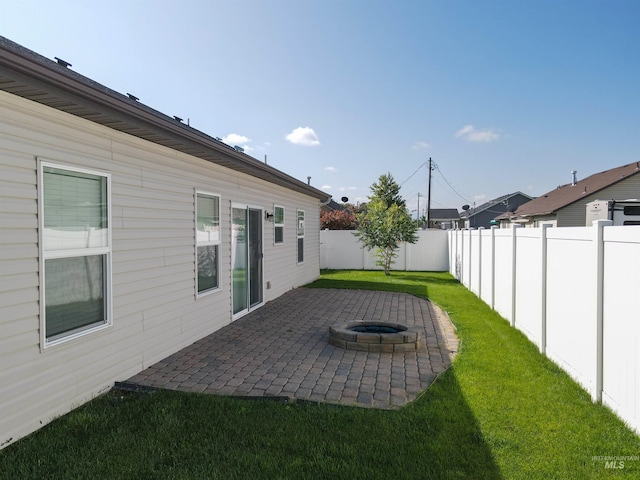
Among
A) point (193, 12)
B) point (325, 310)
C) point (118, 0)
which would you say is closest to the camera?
Answer: point (118, 0)

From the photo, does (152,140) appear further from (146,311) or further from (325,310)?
(325,310)

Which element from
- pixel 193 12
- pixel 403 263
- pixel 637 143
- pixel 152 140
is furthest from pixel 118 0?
pixel 637 143

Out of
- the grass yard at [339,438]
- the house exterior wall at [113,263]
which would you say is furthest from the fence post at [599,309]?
the house exterior wall at [113,263]

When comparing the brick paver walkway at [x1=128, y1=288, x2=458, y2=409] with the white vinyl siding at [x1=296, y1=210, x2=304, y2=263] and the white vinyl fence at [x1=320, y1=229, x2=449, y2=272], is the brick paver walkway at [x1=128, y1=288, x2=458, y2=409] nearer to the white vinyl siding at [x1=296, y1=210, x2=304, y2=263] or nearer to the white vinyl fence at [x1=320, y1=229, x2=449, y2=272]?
the white vinyl siding at [x1=296, y1=210, x2=304, y2=263]

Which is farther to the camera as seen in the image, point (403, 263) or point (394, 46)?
point (403, 263)

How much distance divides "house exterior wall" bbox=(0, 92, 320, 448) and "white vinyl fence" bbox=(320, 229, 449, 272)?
37.0 feet

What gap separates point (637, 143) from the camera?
2081 centimetres

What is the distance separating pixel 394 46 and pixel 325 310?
8085 millimetres

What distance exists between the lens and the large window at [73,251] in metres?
3.21

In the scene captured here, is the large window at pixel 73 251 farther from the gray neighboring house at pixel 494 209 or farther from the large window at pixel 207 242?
the gray neighboring house at pixel 494 209

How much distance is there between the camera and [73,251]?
347 cm

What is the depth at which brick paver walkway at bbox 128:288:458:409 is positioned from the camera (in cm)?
380

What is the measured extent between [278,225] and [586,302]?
7.10 m

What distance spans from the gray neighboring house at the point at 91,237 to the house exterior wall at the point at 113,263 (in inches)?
0.4
